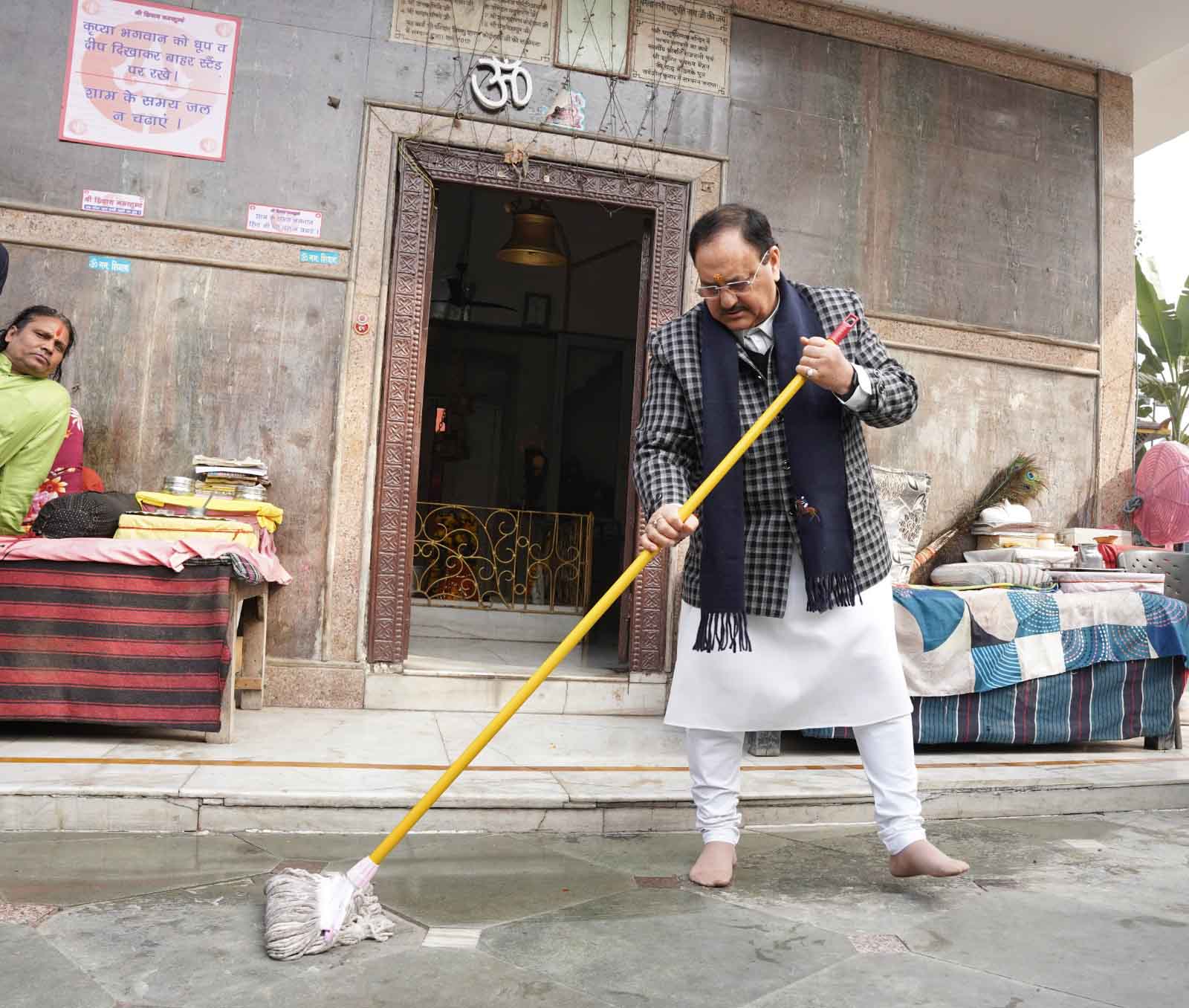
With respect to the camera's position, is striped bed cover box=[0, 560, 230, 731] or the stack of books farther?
the stack of books

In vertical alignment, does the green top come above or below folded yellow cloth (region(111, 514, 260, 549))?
above

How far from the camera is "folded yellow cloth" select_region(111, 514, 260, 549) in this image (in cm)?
466

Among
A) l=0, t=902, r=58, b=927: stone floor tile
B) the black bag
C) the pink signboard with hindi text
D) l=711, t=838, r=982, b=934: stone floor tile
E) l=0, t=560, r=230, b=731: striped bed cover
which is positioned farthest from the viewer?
the pink signboard with hindi text

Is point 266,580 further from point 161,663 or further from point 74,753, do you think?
point 74,753

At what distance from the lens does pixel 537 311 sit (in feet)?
40.0

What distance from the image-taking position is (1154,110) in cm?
790

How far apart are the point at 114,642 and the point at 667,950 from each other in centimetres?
287

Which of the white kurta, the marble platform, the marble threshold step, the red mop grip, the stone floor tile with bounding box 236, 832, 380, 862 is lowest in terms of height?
the stone floor tile with bounding box 236, 832, 380, 862

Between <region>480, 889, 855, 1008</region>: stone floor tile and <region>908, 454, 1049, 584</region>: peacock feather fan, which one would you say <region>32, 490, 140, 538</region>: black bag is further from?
<region>908, 454, 1049, 584</region>: peacock feather fan

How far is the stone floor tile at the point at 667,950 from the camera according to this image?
2.10m

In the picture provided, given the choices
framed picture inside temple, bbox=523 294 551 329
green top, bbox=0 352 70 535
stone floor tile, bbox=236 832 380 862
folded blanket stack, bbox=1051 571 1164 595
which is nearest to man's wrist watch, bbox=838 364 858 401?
stone floor tile, bbox=236 832 380 862

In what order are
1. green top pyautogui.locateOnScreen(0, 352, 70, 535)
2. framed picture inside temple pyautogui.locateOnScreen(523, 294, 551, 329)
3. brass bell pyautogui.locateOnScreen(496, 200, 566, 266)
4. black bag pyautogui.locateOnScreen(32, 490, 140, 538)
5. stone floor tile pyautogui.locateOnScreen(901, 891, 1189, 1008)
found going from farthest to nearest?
framed picture inside temple pyautogui.locateOnScreen(523, 294, 551, 329)
brass bell pyautogui.locateOnScreen(496, 200, 566, 266)
black bag pyautogui.locateOnScreen(32, 490, 140, 538)
green top pyautogui.locateOnScreen(0, 352, 70, 535)
stone floor tile pyautogui.locateOnScreen(901, 891, 1189, 1008)

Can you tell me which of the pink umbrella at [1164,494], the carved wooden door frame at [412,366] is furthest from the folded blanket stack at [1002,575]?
the carved wooden door frame at [412,366]

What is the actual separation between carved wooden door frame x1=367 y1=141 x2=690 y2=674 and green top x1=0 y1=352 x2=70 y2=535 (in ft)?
5.45
